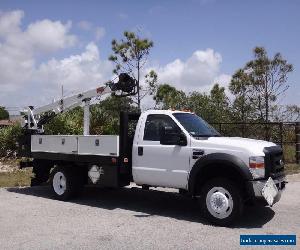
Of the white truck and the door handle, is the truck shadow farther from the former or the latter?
the door handle

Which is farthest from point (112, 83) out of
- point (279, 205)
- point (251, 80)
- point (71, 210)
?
point (251, 80)

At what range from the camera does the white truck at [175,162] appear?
7.41 meters

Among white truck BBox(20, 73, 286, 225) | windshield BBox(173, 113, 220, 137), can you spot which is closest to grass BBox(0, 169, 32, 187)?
white truck BBox(20, 73, 286, 225)

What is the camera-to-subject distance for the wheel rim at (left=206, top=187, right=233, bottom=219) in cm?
746

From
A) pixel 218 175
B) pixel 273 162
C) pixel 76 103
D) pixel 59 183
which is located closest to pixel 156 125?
pixel 218 175

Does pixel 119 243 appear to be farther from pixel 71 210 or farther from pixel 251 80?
pixel 251 80

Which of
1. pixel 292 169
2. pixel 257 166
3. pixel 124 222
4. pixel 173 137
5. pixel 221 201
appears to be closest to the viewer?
pixel 257 166

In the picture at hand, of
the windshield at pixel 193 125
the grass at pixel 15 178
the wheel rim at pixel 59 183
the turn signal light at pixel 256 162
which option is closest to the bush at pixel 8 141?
the grass at pixel 15 178

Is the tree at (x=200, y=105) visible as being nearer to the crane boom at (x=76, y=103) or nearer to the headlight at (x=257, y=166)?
the crane boom at (x=76, y=103)

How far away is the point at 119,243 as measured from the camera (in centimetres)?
646

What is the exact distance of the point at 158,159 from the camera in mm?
8367

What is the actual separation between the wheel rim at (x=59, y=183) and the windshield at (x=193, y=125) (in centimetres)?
315

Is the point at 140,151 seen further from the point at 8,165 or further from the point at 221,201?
the point at 8,165

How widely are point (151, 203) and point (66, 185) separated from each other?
76.3 inches
